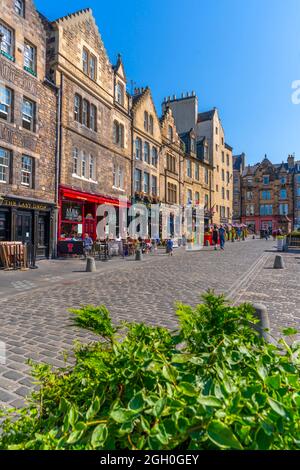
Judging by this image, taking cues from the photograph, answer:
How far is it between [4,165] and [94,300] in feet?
35.8

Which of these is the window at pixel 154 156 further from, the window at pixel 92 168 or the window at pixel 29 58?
A: the window at pixel 29 58

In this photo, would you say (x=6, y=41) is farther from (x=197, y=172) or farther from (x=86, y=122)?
(x=197, y=172)

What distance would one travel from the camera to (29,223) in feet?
52.7

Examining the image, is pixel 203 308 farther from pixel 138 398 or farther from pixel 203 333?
pixel 138 398

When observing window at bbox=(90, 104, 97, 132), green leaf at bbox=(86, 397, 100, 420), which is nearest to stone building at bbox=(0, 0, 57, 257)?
window at bbox=(90, 104, 97, 132)

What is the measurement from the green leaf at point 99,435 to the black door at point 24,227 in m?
15.8

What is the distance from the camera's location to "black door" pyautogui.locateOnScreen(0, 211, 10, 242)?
14508mm

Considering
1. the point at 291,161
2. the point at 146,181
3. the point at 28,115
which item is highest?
the point at 291,161

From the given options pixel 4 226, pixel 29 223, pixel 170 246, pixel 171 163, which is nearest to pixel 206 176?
pixel 171 163

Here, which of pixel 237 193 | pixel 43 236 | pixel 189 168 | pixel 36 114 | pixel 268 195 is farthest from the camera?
pixel 237 193

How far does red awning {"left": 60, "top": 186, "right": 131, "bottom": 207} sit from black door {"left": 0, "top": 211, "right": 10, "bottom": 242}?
4.03 metres

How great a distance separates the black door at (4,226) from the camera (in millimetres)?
14508

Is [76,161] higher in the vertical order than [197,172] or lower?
lower

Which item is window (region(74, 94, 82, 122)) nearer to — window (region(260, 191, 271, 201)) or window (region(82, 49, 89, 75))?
window (region(82, 49, 89, 75))
